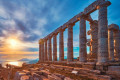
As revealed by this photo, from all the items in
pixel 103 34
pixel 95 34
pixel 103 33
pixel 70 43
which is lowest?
pixel 70 43

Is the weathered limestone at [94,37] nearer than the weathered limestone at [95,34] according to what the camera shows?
No

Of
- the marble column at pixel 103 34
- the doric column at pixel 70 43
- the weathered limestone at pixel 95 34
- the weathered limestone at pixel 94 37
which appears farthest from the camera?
the doric column at pixel 70 43

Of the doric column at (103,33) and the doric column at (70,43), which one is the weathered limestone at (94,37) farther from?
the doric column at (103,33)

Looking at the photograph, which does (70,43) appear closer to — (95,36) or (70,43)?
(70,43)

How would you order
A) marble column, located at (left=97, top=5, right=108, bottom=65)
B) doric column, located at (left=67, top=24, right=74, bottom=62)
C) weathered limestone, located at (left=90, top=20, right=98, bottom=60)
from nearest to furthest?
marble column, located at (left=97, top=5, right=108, bottom=65) < weathered limestone, located at (left=90, top=20, right=98, bottom=60) < doric column, located at (left=67, top=24, right=74, bottom=62)

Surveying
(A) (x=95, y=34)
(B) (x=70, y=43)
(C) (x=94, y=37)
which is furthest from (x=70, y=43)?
(A) (x=95, y=34)

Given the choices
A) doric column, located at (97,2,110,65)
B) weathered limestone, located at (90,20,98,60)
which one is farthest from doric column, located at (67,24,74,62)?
doric column, located at (97,2,110,65)

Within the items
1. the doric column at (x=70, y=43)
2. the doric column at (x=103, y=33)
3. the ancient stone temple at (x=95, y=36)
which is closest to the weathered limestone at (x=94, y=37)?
the ancient stone temple at (x=95, y=36)

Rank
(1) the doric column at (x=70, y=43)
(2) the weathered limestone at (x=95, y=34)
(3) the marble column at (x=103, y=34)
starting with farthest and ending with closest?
1. (1) the doric column at (x=70, y=43)
2. (2) the weathered limestone at (x=95, y=34)
3. (3) the marble column at (x=103, y=34)

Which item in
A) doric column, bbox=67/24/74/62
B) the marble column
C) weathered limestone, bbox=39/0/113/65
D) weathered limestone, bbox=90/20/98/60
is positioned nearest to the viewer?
the marble column

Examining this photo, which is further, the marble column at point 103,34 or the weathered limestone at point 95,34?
Answer: the weathered limestone at point 95,34

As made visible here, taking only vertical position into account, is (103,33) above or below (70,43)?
above

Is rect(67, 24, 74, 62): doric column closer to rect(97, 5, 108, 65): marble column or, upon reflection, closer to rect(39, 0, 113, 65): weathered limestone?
rect(39, 0, 113, 65): weathered limestone

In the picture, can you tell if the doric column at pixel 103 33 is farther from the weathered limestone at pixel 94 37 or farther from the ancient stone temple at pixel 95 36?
the weathered limestone at pixel 94 37
